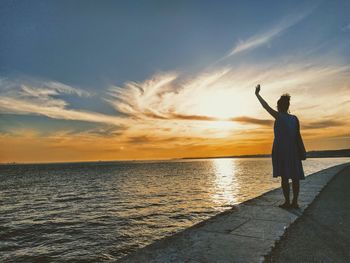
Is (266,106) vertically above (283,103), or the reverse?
(283,103)

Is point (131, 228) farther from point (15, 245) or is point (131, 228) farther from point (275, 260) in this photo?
point (275, 260)

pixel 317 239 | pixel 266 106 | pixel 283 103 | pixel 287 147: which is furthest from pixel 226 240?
pixel 283 103

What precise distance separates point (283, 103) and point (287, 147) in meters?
1.01

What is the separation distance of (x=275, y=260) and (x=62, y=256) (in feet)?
22.3

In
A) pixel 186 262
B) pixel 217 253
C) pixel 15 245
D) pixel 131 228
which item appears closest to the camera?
pixel 186 262

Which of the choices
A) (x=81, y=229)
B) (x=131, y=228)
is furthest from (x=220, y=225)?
(x=81, y=229)

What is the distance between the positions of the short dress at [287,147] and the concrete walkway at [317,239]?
38.4 inches

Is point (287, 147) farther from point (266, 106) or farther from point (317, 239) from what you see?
point (317, 239)

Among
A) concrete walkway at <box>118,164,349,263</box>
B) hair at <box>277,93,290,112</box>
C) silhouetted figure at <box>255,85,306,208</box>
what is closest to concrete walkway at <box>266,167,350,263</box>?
concrete walkway at <box>118,164,349,263</box>

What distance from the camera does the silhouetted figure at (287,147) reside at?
609 cm

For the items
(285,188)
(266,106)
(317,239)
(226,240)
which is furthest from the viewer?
(285,188)

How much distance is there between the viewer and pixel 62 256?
8.08 metres

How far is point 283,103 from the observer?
6.36 m

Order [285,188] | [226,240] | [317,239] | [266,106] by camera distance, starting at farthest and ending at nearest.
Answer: [285,188]
[266,106]
[317,239]
[226,240]
